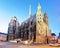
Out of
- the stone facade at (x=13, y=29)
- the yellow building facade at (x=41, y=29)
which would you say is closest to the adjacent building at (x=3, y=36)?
the stone facade at (x=13, y=29)

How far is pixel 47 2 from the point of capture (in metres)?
3.87

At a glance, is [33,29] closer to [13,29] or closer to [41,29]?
[41,29]

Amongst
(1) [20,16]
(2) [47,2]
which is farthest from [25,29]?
(2) [47,2]

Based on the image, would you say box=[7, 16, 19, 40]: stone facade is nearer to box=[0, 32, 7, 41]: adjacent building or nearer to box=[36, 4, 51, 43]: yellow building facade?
box=[0, 32, 7, 41]: adjacent building

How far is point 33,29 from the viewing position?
11.8 feet

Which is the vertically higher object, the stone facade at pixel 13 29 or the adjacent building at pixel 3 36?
the stone facade at pixel 13 29

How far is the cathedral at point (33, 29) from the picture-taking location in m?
3.56

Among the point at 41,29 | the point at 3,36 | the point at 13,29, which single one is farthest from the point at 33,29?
the point at 3,36

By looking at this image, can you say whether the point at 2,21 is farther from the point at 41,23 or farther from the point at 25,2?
the point at 41,23

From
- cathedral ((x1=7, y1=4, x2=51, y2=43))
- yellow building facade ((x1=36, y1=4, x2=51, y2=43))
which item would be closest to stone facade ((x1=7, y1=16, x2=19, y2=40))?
cathedral ((x1=7, y1=4, x2=51, y2=43))

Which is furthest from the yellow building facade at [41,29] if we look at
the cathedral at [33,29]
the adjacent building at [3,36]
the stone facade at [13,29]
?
the adjacent building at [3,36]

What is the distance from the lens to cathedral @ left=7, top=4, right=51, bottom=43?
3559mm

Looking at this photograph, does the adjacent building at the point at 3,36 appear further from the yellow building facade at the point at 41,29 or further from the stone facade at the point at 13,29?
the yellow building facade at the point at 41,29

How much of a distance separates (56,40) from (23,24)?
88 centimetres
